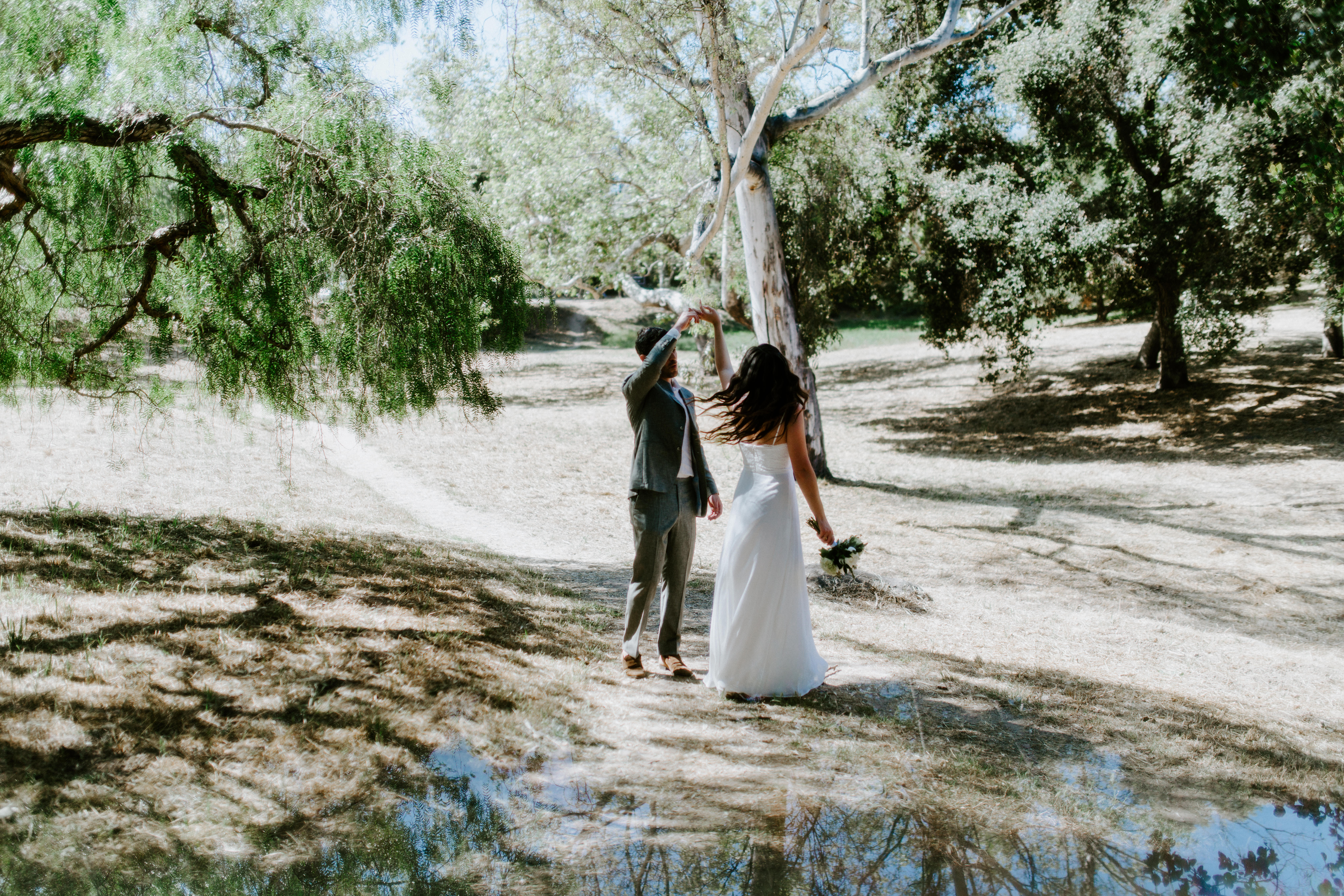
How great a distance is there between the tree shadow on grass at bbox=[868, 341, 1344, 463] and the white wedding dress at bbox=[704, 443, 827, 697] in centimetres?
1181

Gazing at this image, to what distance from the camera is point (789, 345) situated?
12438mm

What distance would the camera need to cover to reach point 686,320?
4785 mm

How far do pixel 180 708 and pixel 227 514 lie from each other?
4.52m

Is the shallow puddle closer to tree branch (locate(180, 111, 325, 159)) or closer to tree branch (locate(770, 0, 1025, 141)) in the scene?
tree branch (locate(180, 111, 325, 159))

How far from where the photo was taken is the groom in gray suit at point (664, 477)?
4.78m

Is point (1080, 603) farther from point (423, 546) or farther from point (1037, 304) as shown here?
point (1037, 304)

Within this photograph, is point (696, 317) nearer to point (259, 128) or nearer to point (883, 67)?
point (259, 128)

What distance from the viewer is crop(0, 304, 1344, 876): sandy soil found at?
4414 mm

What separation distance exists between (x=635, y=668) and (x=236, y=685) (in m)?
2.02

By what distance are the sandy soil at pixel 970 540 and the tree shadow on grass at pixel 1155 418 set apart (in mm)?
81

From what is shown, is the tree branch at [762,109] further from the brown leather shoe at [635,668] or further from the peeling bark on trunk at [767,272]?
the brown leather shoe at [635,668]

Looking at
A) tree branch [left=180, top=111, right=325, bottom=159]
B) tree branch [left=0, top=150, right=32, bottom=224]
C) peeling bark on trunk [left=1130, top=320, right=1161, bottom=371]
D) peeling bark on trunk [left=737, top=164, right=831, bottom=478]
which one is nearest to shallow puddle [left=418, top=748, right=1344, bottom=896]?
tree branch [left=180, top=111, right=325, bottom=159]

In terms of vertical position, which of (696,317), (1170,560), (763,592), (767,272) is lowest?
(1170,560)

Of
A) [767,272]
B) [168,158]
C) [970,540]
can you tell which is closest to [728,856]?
[168,158]
